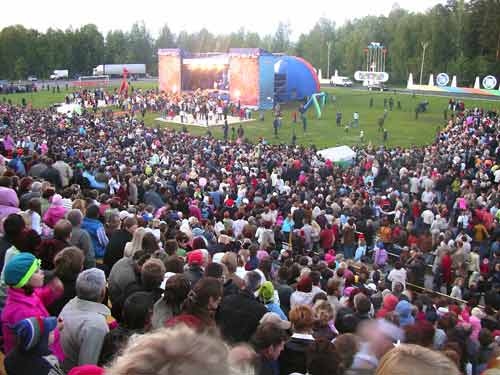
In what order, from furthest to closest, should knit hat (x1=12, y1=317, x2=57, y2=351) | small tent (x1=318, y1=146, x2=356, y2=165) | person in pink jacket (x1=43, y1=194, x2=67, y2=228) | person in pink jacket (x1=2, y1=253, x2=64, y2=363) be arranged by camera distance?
small tent (x1=318, y1=146, x2=356, y2=165) < person in pink jacket (x1=43, y1=194, x2=67, y2=228) < person in pink jacket (x1=2, y1=253, x2=64, y2=363) < knit hat (x1=12, y1=317, x2=57, y2=351)

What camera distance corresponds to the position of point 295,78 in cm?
4678

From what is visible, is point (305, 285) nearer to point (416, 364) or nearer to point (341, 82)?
point (416, 364)

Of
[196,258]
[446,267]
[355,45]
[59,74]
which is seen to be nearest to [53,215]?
[196,258]

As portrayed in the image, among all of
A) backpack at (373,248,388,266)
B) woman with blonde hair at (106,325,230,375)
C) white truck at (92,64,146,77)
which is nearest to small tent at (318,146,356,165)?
backpack at (373,248,388,266)

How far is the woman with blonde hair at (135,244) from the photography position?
20.1 ft

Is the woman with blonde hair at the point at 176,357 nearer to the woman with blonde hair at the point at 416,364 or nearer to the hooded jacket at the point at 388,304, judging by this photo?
the woman with blonde hair at the point at 416,364

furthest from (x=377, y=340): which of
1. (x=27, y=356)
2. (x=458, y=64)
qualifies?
(x=458, y=64)

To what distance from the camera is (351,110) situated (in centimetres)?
4575

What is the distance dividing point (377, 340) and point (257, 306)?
1.05m

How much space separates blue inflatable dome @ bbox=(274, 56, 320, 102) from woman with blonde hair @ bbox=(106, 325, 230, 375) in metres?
45.6

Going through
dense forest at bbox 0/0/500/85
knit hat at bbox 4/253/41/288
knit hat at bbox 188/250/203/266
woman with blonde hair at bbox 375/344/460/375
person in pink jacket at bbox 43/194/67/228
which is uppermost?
dense forest at bbox 0/0/500/85

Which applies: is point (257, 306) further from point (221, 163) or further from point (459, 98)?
point (459, 98)

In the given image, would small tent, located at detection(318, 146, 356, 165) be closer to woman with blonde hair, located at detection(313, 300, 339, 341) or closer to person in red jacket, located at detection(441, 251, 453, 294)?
person in red jacket, located at detection(441, 251, 453, 294)

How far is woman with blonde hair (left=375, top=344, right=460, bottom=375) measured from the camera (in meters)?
1.78
